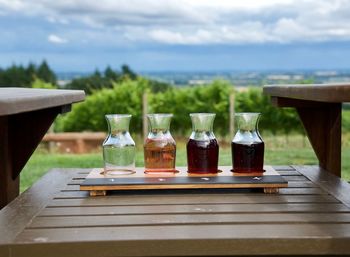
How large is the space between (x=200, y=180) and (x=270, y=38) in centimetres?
1194

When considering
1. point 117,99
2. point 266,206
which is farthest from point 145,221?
point 117,99

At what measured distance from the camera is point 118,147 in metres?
2.24

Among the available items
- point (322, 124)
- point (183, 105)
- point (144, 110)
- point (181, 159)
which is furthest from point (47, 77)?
point (322, 124)

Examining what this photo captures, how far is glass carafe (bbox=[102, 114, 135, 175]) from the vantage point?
7.34 ft

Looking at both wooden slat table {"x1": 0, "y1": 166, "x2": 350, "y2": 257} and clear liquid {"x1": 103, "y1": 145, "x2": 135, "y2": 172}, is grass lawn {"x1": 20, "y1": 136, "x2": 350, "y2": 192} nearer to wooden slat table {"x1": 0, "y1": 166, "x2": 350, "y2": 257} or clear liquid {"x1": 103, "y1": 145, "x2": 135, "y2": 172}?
clear liquid {"x1": 103, "y1": 145, "x2": 135, "y2": 172}

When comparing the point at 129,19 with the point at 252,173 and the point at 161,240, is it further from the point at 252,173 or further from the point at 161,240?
the point at 161,240

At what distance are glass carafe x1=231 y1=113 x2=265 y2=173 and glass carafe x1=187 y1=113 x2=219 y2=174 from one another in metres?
0.08

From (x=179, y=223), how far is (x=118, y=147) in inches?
25.3

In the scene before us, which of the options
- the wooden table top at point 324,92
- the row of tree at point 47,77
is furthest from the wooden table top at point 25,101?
the row of tree at point 47,77

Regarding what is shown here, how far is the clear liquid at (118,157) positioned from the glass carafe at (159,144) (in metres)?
0.06

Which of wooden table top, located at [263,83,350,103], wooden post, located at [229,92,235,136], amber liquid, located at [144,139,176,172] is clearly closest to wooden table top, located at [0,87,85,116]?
amber liquid, located at [144,139,176,172]

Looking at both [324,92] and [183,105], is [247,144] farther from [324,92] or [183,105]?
[183,105]

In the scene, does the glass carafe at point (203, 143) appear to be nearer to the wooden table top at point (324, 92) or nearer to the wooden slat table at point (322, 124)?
the wooden table top at point (324, 92)

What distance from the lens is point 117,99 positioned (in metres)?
7.63
